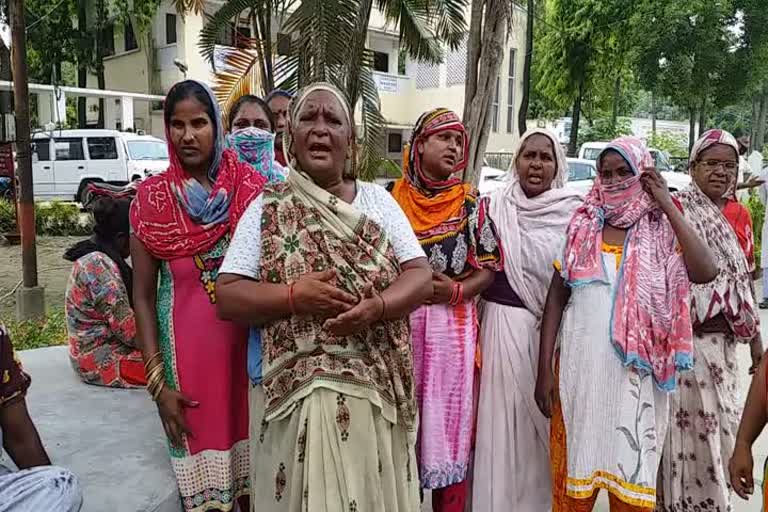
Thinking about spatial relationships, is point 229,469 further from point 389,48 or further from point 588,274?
point 389,48

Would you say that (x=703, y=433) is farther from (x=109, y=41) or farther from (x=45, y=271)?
(x=109, y=41)

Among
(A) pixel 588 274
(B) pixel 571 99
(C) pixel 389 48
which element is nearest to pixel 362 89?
(A) pixel 588 274

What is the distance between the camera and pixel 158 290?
7.02ft

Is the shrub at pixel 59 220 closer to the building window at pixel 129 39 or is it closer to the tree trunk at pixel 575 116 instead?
the building window at pixel 129 39

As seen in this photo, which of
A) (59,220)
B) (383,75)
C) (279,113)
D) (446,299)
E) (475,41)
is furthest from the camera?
(383,75)

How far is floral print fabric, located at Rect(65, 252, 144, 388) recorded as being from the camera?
9.58ft

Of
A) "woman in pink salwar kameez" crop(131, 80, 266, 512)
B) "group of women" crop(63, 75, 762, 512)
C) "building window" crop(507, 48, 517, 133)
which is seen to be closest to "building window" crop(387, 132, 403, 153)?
"building window" crop(507, 48, 517, 133)

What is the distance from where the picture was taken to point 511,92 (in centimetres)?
2291

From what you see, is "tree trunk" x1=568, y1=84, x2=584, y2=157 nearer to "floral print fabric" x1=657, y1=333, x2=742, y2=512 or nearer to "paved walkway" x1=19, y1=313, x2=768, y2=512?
"paved walkway" x1=19, y1=313, x2=768, y2=512

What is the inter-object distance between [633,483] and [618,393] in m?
0.32

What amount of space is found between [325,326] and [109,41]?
2272 cm

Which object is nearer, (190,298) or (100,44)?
(190,298)

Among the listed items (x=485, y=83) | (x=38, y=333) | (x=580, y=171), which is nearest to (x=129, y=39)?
(x=580, y=171)

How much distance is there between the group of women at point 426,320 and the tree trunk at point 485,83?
227cm
